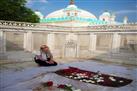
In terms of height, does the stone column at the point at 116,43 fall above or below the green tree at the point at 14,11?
below

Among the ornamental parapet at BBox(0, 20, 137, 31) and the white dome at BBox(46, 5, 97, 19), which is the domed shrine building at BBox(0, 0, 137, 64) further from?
the white dome at BBox(46, 5, 97, 19)

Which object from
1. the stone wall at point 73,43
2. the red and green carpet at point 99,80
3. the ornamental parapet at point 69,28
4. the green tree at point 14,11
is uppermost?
the green tree at point 14,11

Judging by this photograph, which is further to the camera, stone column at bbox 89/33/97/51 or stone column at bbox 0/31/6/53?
stone column at bbox 89/33/97/51

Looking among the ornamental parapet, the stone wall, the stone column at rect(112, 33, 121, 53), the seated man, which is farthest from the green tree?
the stone column at rect(112, 33, 121, 53)

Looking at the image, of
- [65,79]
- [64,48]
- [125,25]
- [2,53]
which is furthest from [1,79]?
[125,25]

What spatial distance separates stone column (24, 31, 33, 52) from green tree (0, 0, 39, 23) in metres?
3.84

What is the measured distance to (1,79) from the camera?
7.89 metres

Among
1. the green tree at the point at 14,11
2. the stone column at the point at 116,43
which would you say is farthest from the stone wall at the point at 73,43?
the green tree at the point at 14,11

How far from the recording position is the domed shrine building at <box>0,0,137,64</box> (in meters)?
12.2

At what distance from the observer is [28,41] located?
13039mm

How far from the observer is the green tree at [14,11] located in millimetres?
15117

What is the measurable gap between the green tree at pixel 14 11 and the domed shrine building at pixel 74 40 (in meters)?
3.62

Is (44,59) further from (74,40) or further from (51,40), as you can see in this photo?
(74,40)

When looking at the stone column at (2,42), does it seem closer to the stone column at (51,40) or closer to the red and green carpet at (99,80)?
the stone column at (51,40)
